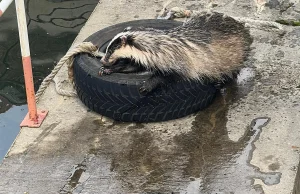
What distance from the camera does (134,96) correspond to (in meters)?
4.82

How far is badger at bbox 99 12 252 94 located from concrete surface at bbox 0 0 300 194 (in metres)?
0.38

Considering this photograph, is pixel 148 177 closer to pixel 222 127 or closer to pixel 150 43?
pixel 222 127

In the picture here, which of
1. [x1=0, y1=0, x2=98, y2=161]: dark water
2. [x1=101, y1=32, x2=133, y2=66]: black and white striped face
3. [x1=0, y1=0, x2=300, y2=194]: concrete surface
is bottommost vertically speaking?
[x1=0, y1=0, x2=98, y2=161]: dark water

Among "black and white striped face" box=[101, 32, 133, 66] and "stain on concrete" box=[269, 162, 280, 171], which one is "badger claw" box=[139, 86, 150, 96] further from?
"stain on concrete" box=[269, 162, 280, 171]

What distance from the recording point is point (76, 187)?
4406mm

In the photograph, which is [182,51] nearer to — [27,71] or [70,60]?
[70,60]

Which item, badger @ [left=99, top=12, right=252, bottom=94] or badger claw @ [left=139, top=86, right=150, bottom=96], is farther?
badger @ [left=99, top=12, right=252, bottom=94]

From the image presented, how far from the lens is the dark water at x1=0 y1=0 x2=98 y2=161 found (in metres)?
6.29

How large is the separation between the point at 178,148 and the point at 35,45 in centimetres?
339

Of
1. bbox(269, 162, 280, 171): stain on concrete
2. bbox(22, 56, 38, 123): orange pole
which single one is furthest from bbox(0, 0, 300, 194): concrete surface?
bbox(22, 56, 38, 123): orange pole

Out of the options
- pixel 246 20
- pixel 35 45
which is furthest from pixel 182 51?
pixel 35 45

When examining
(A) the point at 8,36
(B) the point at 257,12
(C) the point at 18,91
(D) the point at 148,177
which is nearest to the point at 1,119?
(C) the point at 18,91

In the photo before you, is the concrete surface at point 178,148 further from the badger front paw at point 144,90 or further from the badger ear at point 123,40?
the badger ear at point 123,40

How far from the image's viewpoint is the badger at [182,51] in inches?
Answer: 192
